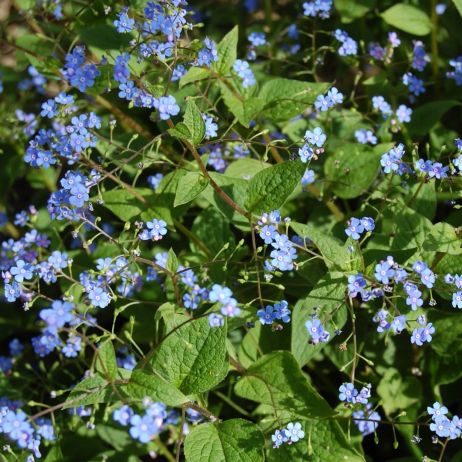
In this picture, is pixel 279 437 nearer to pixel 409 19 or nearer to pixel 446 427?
pixel 446 427

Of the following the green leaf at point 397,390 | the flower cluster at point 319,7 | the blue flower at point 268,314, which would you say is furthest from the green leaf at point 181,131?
the green leaf at point 397,390

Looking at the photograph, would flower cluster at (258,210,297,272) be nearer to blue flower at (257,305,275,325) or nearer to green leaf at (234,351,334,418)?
blue flower at (257,305,275,325)

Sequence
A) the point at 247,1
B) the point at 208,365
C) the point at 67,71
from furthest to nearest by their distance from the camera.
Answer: the point at 247,1
the point at 67,71
the point at 208,365

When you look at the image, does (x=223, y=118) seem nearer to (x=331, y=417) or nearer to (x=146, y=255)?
(x=146, y=255)

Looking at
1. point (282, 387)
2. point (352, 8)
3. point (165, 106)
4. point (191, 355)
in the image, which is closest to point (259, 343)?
point (282, 387)

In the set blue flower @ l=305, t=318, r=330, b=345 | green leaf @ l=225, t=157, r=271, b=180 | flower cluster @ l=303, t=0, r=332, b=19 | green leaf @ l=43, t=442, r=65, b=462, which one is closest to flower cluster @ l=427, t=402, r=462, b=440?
blue flower @ l=305, t=318, r=330, b=345

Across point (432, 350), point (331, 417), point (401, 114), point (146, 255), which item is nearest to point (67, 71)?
point (146, 255)
